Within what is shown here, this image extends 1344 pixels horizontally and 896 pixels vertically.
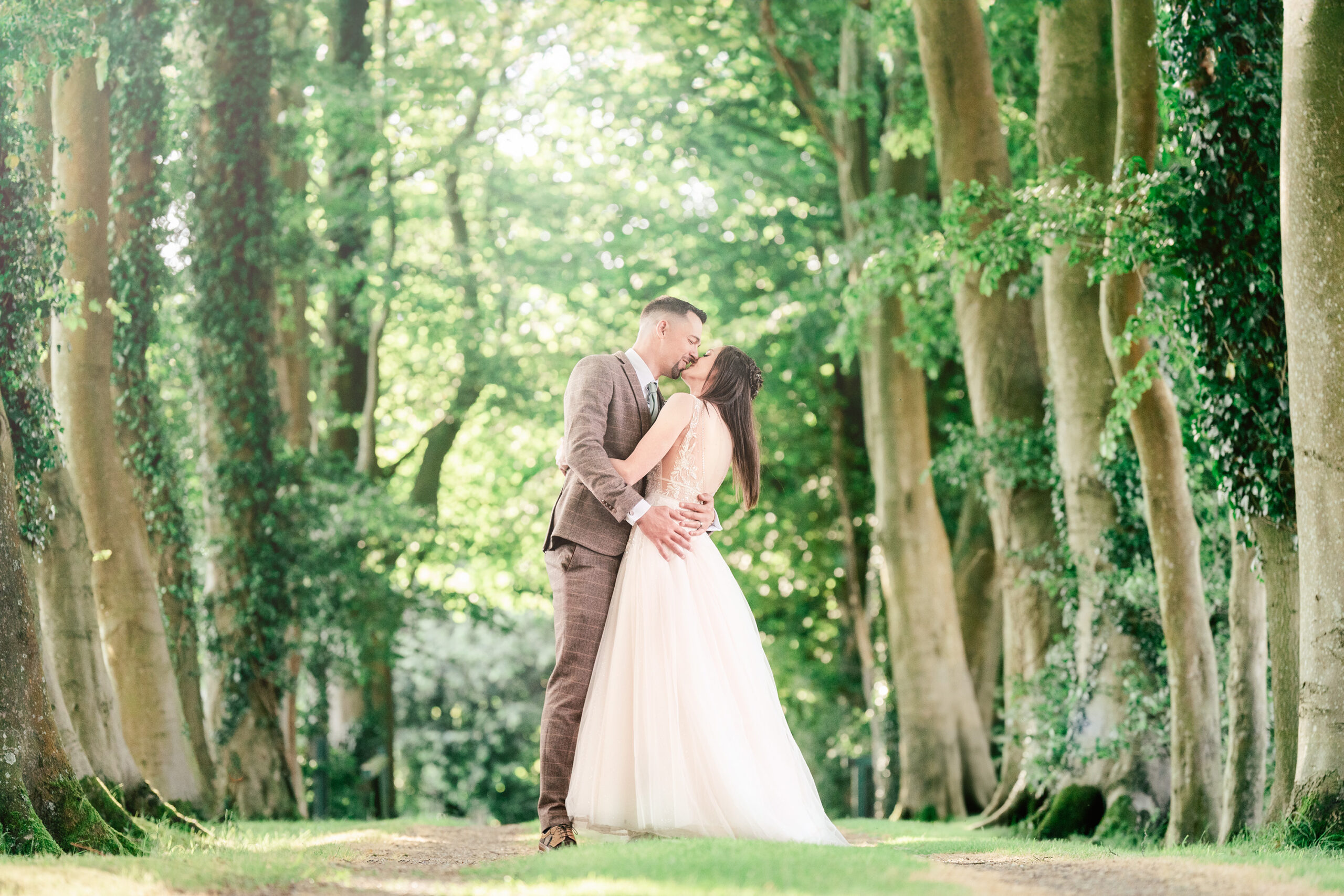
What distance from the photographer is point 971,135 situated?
11609 mm

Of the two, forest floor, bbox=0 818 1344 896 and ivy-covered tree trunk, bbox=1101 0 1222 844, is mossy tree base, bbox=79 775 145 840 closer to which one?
forest floor, bbox=0 818 1344 896

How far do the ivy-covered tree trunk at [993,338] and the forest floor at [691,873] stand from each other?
5365 millimetres

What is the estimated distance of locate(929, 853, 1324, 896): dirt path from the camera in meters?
4.16

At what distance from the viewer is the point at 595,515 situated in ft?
20.0

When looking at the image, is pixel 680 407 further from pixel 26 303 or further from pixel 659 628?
pixel 26 303

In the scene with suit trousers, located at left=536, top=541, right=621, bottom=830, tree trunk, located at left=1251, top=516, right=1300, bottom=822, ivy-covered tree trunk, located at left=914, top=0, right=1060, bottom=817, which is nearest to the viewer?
suit trousers, located at left=536, top=541, right=621, bottom=830

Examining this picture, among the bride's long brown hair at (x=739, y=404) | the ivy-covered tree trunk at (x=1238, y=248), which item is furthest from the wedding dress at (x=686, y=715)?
the ivy-covered tree trunk at (x=1238, y=248)

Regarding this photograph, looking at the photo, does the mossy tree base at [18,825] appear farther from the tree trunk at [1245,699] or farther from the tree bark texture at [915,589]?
the tree bark texture at [915,589]

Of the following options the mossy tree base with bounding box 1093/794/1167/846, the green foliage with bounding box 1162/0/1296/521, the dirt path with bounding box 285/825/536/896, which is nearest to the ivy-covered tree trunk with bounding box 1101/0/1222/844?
the green foliage with bounding box 1162/0/1296/521

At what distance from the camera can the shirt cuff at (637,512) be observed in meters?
5.92

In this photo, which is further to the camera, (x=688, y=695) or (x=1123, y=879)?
(x=688, y=695)

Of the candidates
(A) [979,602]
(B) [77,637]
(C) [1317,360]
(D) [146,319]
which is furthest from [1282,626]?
(D) [146,319]

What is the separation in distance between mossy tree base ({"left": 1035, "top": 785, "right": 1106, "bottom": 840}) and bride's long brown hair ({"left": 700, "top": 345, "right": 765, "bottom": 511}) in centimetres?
448

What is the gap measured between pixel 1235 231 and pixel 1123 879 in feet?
13.6
